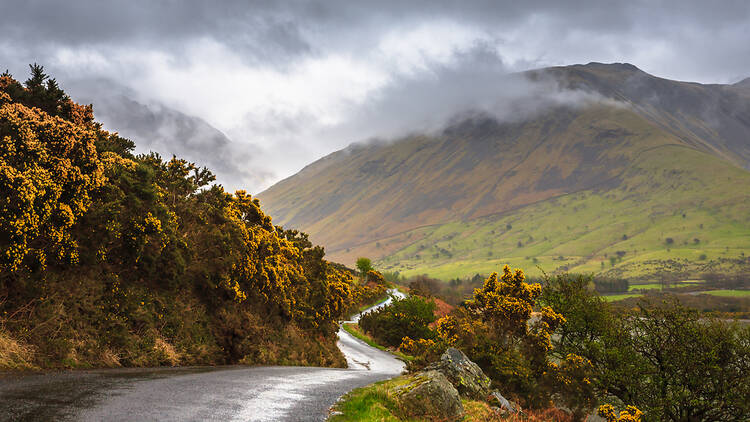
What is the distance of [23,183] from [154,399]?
8.07 m

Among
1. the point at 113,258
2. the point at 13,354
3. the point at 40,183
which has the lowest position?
the point at 13,354

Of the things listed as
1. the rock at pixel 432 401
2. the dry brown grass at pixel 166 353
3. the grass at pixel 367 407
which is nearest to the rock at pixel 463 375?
the grass at pixel 367 407

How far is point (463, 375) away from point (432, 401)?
4.41 meters

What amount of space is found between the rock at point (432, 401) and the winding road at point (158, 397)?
7.16 feet

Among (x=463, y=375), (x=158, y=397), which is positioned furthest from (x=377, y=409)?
(x=463, y=375)

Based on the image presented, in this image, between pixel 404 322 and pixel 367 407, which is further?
pixel 404 322

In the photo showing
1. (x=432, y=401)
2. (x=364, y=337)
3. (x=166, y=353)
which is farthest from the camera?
(x=364, y=337)

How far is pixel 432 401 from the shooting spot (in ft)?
44.5

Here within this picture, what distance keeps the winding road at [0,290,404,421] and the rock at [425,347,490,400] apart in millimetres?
3773

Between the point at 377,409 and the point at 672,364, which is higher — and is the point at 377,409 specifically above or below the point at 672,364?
above

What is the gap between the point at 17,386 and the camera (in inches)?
446

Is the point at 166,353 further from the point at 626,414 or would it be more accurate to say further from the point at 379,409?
the point at 626,414

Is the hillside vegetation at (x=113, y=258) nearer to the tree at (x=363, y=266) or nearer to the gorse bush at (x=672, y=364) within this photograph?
the gorse bush at (x=672, y=364)

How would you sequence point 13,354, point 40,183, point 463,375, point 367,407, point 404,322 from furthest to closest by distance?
1. point 404,322
2. point 463,375
3. point 40,183
4. point 13,354
5. point 367,407
